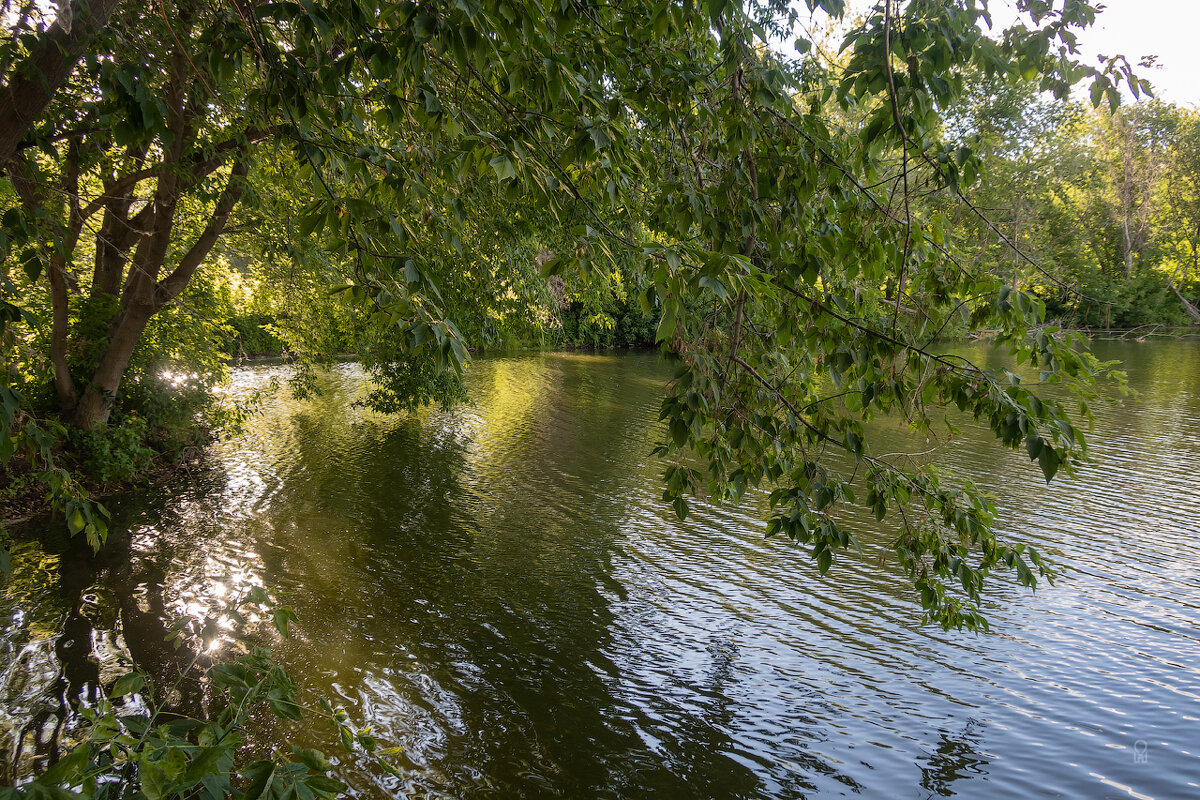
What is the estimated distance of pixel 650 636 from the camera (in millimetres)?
7668

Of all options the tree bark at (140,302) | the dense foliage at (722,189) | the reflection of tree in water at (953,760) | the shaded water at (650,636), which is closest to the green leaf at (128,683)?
the shaded water at (650,636)

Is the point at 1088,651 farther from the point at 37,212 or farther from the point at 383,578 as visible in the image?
the point at 37,212

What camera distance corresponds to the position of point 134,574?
28.2ft

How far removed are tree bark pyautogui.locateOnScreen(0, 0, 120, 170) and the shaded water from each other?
229 cm

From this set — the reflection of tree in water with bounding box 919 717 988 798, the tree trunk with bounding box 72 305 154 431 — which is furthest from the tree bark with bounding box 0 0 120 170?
the tree trunk with bounding box 72 305 154 431

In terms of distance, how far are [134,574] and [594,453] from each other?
30.6ft

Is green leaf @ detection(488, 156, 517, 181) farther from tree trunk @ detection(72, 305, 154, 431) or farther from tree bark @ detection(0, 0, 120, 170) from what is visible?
tree trunk @ detection(72, 305, 154, 431)

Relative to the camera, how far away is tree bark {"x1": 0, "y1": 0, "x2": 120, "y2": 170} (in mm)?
2688

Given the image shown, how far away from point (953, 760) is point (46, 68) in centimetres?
727

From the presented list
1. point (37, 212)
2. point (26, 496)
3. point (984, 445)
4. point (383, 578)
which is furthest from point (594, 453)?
point (37, 212)

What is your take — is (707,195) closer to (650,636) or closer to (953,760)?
(953,760)

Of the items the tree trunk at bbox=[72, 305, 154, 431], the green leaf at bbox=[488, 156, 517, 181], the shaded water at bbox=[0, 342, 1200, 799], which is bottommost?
the shaded water at bbox=[0, 342, 1200, 799]

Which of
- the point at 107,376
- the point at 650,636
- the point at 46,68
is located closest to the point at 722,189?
the point at 46,68

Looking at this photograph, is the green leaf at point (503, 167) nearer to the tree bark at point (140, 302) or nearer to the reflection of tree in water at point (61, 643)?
the reflection of tree in water at point (61, 643)
